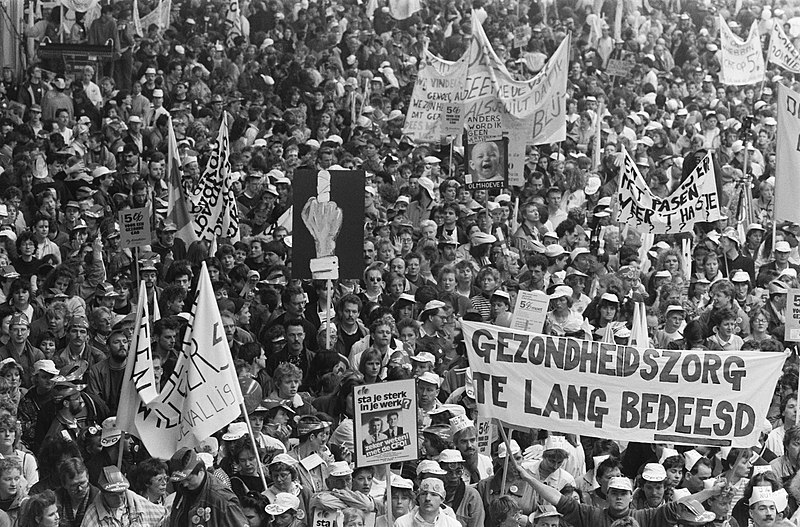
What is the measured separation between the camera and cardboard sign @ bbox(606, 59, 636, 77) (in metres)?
30.0

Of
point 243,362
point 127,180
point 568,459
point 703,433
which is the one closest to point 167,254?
point 127,180

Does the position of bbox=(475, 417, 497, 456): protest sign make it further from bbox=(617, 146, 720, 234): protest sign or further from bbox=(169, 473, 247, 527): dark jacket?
bbox=(617, 146, 720, 234): protest sign

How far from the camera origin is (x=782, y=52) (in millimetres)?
28766

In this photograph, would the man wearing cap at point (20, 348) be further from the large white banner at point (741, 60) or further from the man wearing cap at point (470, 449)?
the large white banner at point (741, 60)

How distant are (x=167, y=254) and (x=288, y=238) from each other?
118 centimetres

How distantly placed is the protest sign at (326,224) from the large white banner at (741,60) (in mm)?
14538

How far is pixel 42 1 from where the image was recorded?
28422mm

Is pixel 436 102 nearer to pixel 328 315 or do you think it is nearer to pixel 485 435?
pixel 328 315

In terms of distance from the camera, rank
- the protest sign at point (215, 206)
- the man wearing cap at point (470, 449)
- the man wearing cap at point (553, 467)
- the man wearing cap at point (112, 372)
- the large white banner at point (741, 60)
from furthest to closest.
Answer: the large white banner at point (741, 60) → the protest sign at point (215, 206) → the man wearing cap at point (112, 372) → the man wearing cap at point (470, 449) → the man wearing cap at point (553, 467)

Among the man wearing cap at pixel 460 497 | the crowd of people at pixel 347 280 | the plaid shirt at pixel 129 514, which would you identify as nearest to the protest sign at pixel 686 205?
the crowd of people at pixel 347 280

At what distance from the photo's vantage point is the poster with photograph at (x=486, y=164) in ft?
68.1

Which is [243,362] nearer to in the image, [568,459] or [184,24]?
[568,459]

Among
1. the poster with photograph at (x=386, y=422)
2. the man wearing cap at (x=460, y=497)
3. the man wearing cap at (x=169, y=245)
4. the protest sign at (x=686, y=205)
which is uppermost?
the protest sign at (x=686, y=205)

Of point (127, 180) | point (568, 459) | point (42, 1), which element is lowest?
point (568, 459)
